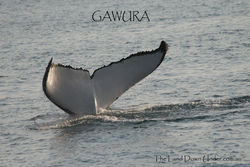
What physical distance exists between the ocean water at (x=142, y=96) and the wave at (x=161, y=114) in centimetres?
2

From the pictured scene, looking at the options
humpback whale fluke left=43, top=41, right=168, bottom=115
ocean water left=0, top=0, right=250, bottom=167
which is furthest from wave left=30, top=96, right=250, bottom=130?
humpback whale fluke left=43, top=41, right=168, bottom=115

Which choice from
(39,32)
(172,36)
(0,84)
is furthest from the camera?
(39,32)

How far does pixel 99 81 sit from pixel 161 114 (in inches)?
50.4

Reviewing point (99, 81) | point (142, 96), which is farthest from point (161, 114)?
point (142, 96)

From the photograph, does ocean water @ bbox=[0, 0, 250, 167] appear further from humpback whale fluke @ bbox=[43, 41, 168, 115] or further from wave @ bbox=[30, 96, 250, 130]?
humpback whale fluke @ bbox=[43, 41, 168, 115]

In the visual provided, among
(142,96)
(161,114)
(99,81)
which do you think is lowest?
(161,114)

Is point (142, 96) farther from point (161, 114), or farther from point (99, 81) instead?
point (99, 81)

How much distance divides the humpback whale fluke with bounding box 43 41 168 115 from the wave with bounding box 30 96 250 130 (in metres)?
0.23

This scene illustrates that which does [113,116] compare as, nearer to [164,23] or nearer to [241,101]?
[241,101]

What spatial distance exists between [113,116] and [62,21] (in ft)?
46.1

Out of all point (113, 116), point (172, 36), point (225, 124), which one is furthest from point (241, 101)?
point (172, 36)

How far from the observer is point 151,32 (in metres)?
22.1

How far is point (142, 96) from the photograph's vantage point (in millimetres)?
13750

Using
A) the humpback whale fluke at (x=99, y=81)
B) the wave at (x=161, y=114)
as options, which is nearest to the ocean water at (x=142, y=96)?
the wave at (x=161, y=114)
